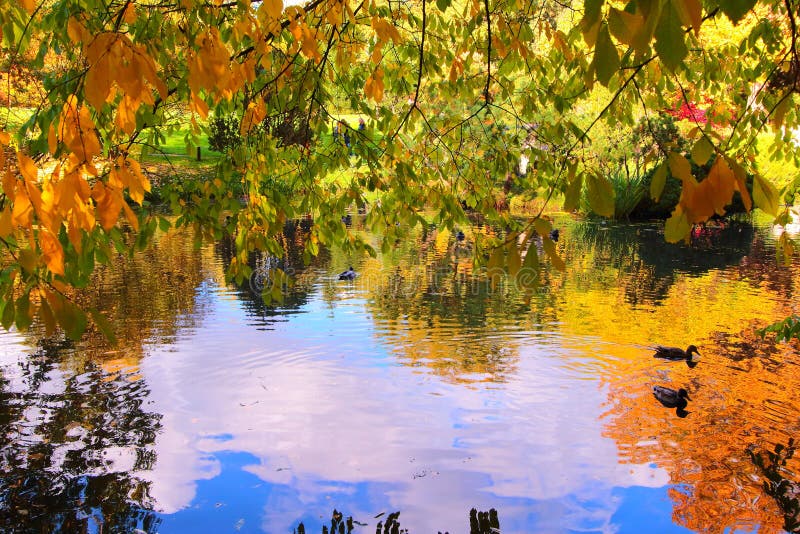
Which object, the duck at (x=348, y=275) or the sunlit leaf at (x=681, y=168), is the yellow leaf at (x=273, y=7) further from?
the duck at (x=348, y=275)

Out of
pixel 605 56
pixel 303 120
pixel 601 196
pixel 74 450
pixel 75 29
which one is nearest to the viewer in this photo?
pixel 605 56

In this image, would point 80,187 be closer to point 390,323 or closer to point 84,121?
point 84,121

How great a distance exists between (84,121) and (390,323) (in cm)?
852

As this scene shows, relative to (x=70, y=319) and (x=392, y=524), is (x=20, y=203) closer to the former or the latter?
(x=70, y=319)

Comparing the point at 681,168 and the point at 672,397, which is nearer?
the point at 681,168

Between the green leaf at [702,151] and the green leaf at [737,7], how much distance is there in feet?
1.37

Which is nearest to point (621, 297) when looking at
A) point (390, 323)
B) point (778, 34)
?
point (390, 323)

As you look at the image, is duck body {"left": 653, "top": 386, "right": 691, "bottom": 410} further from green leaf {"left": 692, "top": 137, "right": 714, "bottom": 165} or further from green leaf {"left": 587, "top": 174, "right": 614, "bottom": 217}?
green leaf {"left": 692, "top": 137, "right": 714, "bottom": 165}

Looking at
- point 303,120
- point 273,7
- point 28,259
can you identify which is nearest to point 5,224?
point 28,259

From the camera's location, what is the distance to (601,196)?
1923 millimetres

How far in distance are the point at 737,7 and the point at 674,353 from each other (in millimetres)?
8030

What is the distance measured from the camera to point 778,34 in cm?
627

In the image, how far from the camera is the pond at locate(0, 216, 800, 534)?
5.62m

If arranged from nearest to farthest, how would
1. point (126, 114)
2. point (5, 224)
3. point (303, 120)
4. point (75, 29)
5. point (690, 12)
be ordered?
point (690, 12)
point (5, 224)
point (126, 114)
point (75, 29)
point (303, 120)
